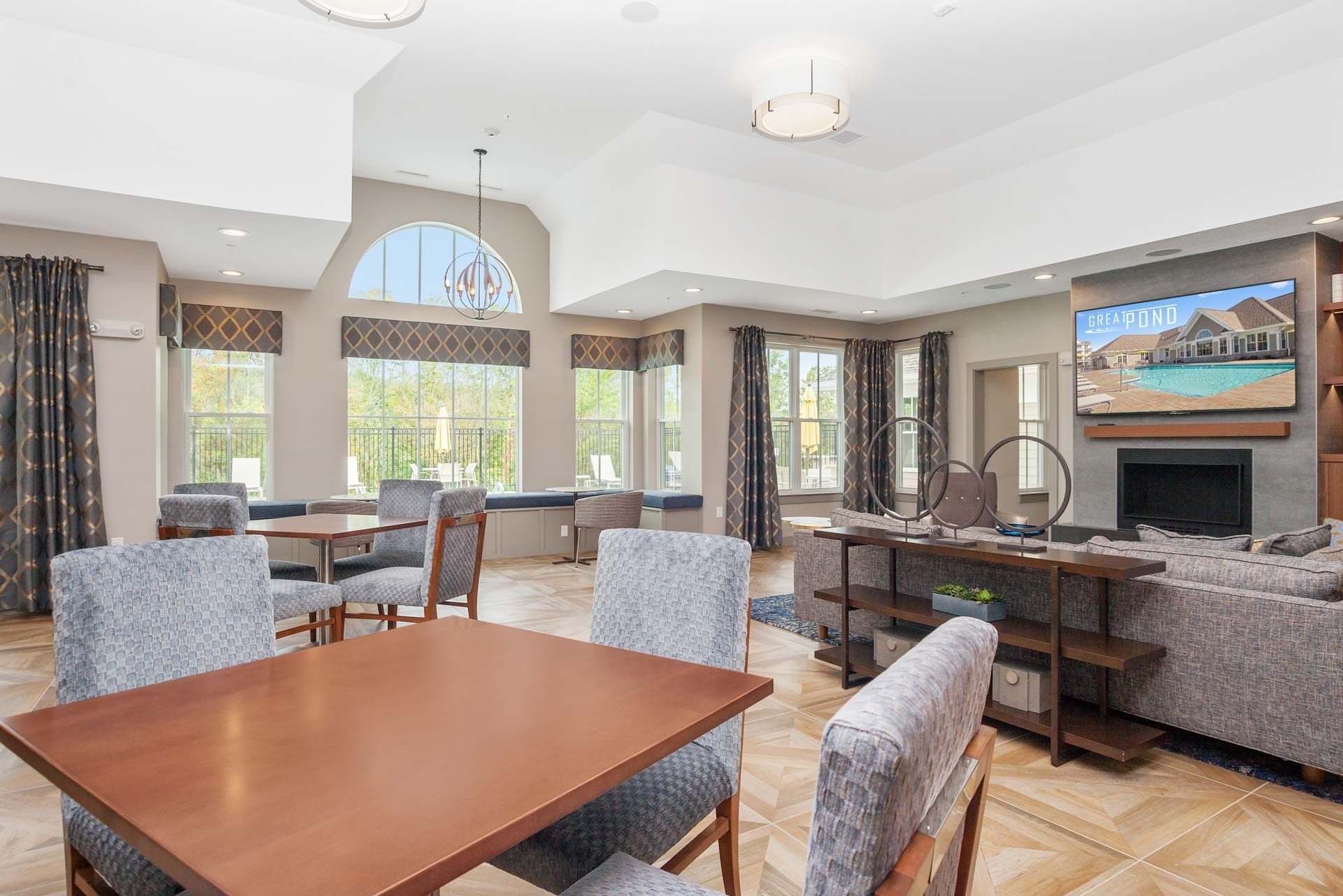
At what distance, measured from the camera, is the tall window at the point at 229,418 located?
21.7 ft

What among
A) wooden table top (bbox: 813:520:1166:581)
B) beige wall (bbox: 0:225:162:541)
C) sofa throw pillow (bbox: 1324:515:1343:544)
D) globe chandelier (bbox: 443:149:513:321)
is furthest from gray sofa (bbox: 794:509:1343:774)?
beige wall (bbox: 0:225:162:541)

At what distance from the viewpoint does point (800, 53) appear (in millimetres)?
4512

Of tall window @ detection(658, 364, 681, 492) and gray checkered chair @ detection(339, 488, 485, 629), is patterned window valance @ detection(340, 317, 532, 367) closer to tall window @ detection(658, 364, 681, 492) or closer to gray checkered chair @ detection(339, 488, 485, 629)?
tall window @ detection(658, 364, 681, 492)

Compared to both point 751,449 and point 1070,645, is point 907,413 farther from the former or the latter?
point 1070,645

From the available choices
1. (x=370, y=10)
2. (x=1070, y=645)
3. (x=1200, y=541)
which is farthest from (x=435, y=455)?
(x=1200, y=541)

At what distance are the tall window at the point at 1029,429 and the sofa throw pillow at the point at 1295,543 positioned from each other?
5.20 metres

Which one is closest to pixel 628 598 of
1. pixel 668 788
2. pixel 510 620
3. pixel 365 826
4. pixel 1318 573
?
pixel 668 788

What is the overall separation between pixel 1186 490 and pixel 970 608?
12.4 ft

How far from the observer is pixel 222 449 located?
6672mm

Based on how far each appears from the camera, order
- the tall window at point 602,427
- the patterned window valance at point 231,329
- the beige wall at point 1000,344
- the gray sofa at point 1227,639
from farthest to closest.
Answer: the tall window at point 602,427 → the beige wall at point 1000,344 → the patterned window valance at point 231,329 → the gray sofa at point 1227,639

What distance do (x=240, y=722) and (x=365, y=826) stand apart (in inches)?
18.3

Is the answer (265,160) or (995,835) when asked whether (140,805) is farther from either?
(265,160)

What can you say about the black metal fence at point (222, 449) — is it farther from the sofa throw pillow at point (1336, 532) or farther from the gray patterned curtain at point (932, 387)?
the sofa throw pillow at point (1336, 532)

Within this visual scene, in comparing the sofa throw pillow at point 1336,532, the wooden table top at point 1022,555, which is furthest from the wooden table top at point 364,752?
the sofa throw pillow at point 1336,532
